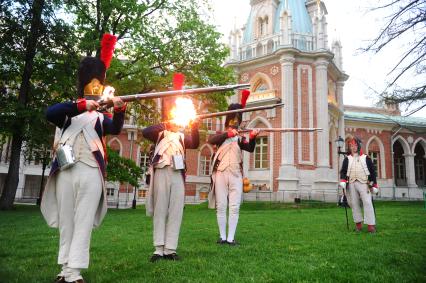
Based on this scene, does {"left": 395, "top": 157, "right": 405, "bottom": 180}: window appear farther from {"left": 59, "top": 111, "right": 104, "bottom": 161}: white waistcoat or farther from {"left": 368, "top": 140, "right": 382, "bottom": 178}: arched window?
{"left": 59, "top": 111, "right": 104, "bottom": 161}: white waistcoat

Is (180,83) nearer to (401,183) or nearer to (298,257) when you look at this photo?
(298,257)

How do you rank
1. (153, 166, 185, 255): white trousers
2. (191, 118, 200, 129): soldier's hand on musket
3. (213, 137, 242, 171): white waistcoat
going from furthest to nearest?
(213, 137, 242, 171): white waistcoat, (191, 118, 200, 129): soldier's hand on musket, (153, 166, 185, 255): white trousers

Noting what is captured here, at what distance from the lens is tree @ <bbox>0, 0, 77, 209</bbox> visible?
16.1m

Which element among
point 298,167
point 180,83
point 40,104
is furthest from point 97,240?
point 298,167

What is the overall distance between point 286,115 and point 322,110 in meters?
3.20

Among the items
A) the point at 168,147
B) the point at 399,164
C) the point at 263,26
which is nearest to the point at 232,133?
the point at 168,147

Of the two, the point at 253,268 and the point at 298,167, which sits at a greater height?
the point at 298,167

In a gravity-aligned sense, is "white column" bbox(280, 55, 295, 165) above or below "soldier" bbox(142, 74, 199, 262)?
above

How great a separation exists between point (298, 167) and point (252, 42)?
522 inches

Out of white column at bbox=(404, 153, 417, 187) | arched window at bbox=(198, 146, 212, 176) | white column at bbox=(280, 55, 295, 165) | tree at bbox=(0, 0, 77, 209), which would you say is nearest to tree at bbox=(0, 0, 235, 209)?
tree at bbox=(0, 0, 77, 209)

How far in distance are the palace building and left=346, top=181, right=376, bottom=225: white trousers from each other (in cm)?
1427

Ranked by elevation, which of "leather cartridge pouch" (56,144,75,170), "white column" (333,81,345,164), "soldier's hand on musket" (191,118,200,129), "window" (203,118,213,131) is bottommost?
"leather cartridge pouch" (56,144,75,170)

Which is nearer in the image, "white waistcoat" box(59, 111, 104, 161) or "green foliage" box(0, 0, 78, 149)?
"white waistcoat" box(59, 111, 104, 161)

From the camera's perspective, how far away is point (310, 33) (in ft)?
107
